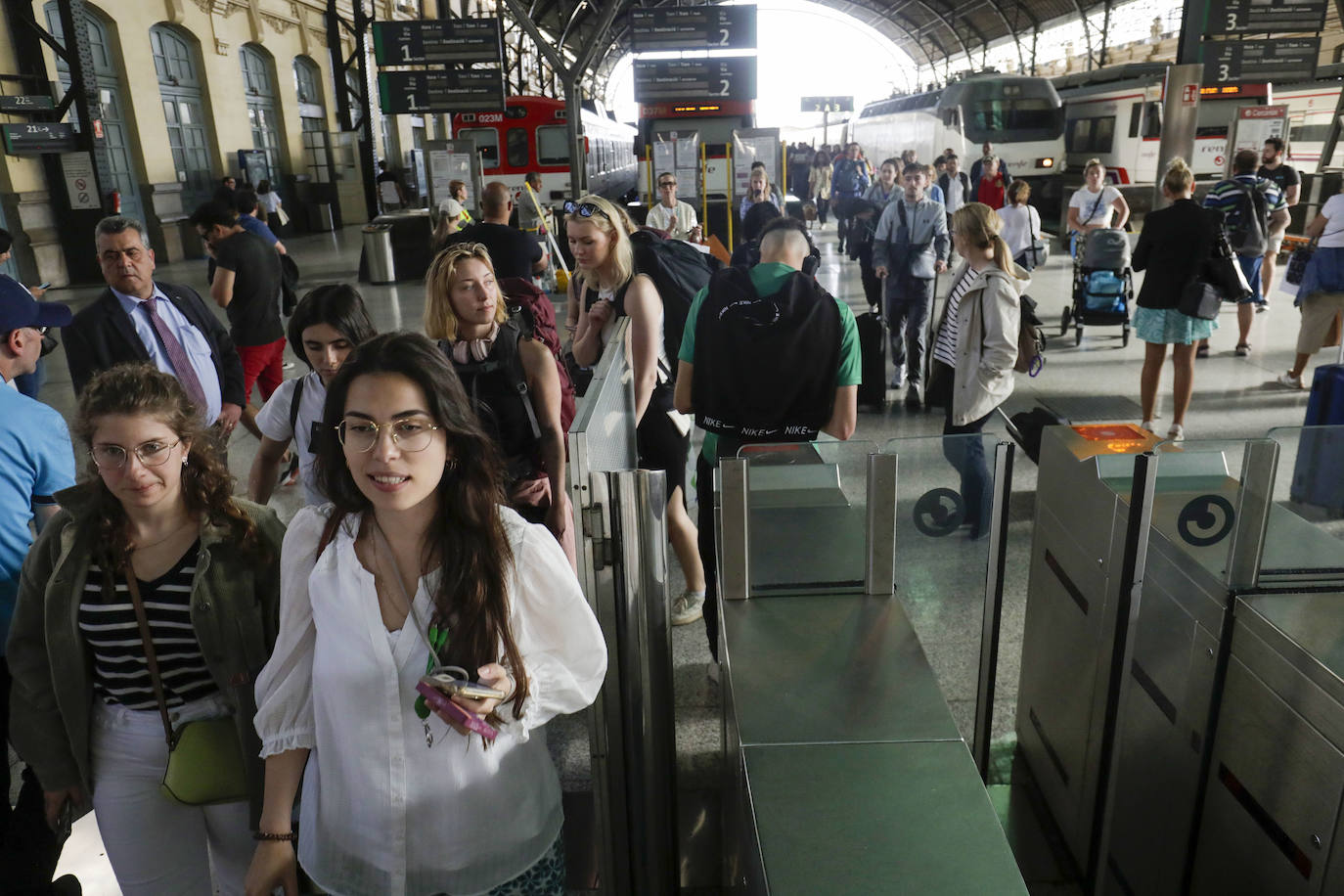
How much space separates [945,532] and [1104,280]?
7.08 metres

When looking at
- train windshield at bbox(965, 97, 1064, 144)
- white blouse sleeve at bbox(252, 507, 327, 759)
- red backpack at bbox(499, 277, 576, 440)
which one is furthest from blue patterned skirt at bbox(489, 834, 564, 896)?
train windshield at bbox(965, 97, 1064, 144)

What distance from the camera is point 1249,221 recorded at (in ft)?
25.5

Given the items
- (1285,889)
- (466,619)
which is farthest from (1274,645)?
(466,619)

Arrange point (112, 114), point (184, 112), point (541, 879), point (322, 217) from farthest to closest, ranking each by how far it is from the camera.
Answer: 1. point (322, 217)
2. point (184, 112)
3. point (112, 114)
4. point (541, 879)

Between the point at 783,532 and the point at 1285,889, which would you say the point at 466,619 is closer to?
the point at 783,532

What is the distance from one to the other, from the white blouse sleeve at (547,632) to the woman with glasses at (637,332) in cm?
193

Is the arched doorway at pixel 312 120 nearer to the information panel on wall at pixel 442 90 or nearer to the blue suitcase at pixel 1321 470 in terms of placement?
the information panel on wall at pixel 442 90

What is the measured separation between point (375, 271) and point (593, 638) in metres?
13.5

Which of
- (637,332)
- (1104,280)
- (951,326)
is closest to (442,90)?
(1104,280)

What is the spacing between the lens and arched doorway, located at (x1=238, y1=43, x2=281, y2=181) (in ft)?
69.3

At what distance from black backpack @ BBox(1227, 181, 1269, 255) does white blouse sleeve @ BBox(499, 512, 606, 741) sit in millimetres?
7885

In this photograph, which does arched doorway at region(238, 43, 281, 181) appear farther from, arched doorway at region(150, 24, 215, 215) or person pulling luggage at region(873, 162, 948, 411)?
person pulling luggage at region(873, 162, 948, 411)

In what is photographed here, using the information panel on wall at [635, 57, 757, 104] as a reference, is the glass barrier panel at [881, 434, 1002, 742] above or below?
below

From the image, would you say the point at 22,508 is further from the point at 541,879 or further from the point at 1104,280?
the point at 1104,280
